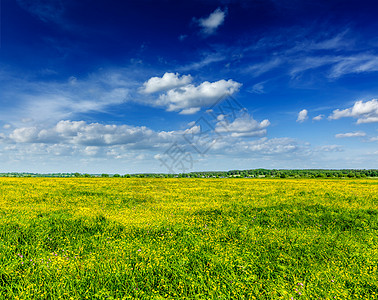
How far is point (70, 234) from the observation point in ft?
25.6

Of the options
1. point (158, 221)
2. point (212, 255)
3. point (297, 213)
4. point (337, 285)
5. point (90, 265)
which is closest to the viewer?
point (337, 285)

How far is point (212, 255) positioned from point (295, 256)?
2.49 meters

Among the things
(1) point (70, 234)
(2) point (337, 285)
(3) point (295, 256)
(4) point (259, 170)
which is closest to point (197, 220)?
(3) point (295, 256)

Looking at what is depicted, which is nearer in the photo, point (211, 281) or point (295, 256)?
point (211, 281)

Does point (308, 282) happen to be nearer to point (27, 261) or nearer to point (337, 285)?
point (337, 285)

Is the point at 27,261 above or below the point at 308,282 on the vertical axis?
above

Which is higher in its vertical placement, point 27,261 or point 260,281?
point 27,261

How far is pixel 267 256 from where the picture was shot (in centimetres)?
643

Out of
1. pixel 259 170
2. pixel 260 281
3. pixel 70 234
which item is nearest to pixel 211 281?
pixel 260 281

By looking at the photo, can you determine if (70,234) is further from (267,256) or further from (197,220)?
(267,256)

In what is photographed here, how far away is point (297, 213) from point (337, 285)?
6.83 m

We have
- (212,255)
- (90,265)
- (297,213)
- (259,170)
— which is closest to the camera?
(90,265)

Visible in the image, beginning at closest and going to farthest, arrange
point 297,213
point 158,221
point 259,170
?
1. point 158,221
2. point 297,213
3. point 259,170

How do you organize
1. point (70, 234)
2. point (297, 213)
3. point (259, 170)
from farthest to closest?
point (259, 170)
point (297, 213)
point (70, 234)
